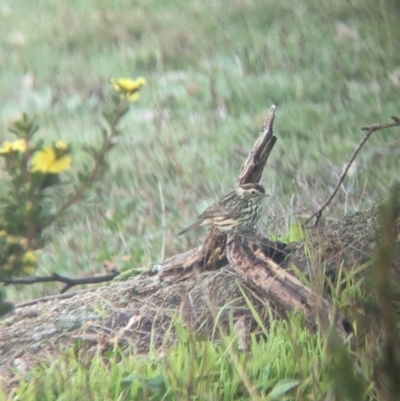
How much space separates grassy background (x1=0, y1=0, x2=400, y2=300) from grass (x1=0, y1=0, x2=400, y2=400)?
0.02 meters

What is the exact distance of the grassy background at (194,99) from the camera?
625 centimetres

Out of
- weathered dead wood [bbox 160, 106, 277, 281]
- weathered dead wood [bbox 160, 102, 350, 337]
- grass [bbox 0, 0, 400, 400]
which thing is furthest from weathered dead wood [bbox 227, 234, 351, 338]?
weathered dead wood [bbox 160, 106, 277, 281]

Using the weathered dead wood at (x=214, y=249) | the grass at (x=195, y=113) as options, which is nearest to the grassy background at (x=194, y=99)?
the grass at (x=195, y=113)

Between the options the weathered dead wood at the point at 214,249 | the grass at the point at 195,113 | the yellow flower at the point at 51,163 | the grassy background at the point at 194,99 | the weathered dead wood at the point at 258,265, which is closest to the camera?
the yellow flower at the point at 51,163

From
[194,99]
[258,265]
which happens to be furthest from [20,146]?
[194,99]

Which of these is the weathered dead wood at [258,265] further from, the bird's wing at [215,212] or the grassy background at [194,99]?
the grassy background at [194,99]

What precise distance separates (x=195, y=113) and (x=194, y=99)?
305 millimetres

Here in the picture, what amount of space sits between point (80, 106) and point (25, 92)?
812 mm

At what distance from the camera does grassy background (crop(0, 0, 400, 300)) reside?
20.5 feet

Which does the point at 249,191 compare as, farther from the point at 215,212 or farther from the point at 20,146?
the point at 20,146

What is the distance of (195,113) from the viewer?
8273 millimetres

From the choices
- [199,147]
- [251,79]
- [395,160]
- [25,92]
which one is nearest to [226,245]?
[395,160]

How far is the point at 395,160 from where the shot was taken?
21.6 ft

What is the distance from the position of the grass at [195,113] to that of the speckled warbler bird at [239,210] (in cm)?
36
